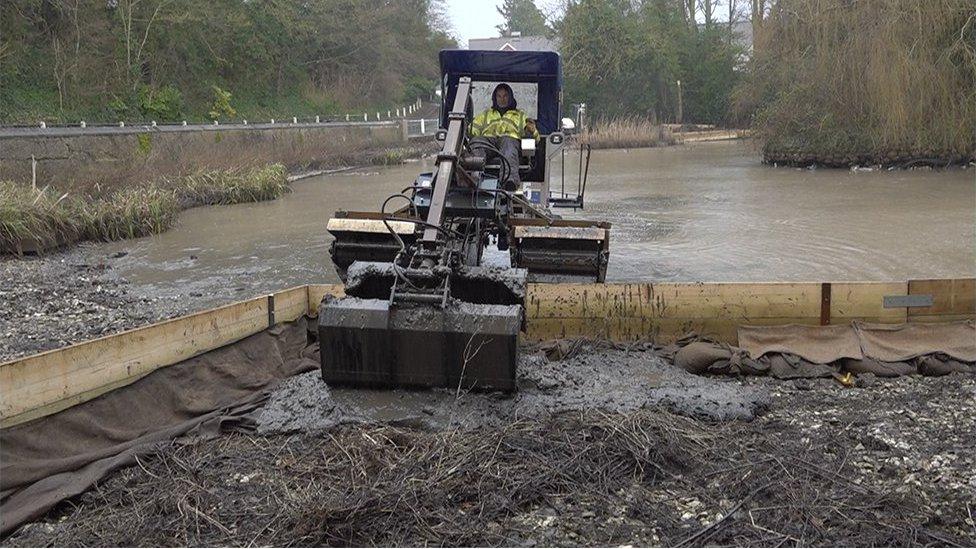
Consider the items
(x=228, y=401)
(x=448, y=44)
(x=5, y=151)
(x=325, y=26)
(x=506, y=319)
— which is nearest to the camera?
(x=506, y=319)

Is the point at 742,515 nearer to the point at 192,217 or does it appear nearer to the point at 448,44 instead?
the point at 192,217

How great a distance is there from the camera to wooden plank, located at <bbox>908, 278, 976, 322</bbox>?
6262 millimetres

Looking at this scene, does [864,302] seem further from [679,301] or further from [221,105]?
[221,105]

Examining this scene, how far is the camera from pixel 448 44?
69.9 m

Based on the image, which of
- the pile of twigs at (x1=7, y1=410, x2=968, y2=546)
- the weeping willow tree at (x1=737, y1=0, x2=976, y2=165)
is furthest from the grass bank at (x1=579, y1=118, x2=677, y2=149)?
the pile of twigs at (x1=7, y1=410, x2=968, y2=546)

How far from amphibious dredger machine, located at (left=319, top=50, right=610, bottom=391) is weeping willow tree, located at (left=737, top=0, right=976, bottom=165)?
16236 mm

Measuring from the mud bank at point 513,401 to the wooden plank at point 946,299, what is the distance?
5.78 feet

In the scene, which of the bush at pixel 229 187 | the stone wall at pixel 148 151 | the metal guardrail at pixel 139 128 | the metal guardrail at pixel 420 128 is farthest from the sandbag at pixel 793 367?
the metal guardrail at pixel 420 128

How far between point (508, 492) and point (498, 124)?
5285 millimetres

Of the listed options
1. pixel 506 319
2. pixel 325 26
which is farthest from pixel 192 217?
pixel 325 26

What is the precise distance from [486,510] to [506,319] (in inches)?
53.2

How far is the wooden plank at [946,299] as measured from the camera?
6.26m

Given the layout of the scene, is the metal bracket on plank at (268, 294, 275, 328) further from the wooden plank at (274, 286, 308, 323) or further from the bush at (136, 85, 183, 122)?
the bush at (136, 85, 183, 122)

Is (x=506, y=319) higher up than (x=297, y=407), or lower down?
higher up
